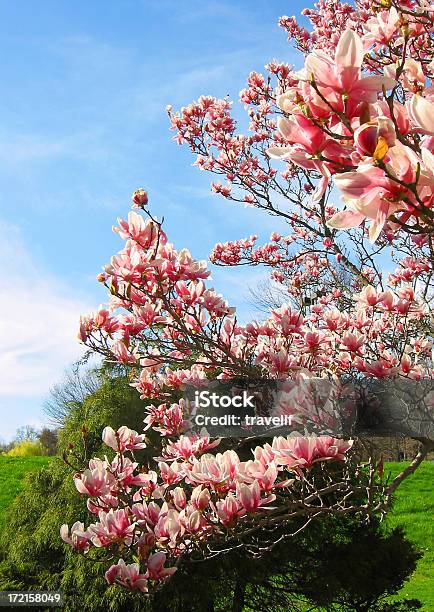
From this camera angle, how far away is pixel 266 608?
16.2 feet

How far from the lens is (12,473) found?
15.6 meters

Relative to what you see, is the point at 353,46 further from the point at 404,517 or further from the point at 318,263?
the point at 404,517

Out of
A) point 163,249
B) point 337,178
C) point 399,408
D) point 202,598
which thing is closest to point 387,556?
point 202,598

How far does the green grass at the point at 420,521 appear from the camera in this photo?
7.58m

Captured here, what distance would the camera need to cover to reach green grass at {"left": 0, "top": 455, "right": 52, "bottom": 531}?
514 inches

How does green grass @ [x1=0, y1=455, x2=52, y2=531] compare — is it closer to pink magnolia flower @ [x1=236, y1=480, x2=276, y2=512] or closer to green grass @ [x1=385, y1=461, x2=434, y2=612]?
green grass @ [x1=385, y1=461, x2=434, y2=612]

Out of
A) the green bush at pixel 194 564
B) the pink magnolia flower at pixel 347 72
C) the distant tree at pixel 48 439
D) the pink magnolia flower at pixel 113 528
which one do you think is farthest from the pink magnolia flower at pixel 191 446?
the distant tree at pixel 48 439

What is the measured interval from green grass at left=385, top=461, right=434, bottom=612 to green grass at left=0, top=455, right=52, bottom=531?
7.27 metres

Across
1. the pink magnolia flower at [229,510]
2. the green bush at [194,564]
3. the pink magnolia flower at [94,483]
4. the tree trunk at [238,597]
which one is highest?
the pink magnolia flower at [94,483]

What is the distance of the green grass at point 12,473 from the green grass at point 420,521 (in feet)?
23.9

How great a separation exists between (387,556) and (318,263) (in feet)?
12.5

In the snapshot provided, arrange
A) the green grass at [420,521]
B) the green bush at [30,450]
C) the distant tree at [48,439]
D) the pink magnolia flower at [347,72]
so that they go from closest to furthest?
the pink magnolia flower at [347,72]
the green grass at [420,521]
the green bush at [30,450]
the distant tree at [48,439]

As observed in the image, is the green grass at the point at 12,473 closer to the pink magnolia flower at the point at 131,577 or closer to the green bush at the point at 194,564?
the green bush at the point at 194,564

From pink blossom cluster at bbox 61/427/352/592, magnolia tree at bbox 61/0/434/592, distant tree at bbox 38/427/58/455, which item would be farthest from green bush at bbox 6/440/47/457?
pink blossom cluster at bbox 61/427/352/592
